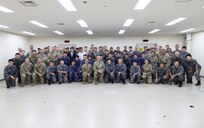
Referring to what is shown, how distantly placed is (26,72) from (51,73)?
3.33 feet

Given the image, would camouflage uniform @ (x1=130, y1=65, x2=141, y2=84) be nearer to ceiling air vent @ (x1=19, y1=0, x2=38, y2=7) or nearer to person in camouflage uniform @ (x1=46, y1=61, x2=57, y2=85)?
person in camouflage uniform @ (x1=46, y1=61, x2=57, y2=85)

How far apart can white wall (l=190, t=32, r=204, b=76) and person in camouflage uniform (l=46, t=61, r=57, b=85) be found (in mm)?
8091

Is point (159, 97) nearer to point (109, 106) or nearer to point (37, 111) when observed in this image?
point (109, 106)

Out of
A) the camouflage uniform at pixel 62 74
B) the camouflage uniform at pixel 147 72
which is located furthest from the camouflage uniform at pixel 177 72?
the camouflage uniform at pixel 62 74

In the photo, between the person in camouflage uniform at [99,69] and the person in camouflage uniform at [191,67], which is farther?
the person in camouflage uniform at [99,69]

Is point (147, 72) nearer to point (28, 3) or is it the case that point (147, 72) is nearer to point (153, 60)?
point (153, 60)

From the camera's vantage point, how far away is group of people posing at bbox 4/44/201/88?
823cm

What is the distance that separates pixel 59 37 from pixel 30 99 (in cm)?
921

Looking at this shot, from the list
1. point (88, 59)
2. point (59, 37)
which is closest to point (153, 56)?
point (88, 59)

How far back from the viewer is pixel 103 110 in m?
4.50

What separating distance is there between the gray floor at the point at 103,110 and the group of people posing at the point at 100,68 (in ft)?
7.29

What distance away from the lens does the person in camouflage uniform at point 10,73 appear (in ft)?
25.7

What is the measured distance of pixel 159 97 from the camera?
18.9 ft

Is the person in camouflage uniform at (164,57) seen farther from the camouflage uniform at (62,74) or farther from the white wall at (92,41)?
the white wall at (92,41)
